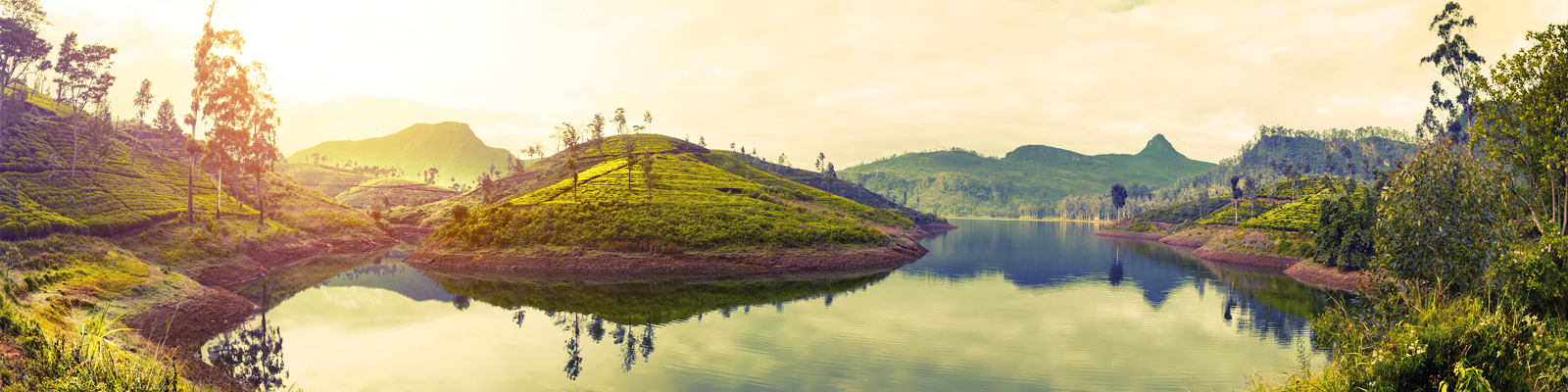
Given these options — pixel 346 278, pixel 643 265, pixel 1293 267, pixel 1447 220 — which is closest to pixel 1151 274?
pixel 1293 267

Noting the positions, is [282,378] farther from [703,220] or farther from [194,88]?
[194,88]

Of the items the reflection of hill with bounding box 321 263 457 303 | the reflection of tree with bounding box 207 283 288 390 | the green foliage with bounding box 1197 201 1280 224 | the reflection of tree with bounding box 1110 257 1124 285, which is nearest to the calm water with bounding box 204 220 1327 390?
the reflection of tree with bounding box 207 283 288 390

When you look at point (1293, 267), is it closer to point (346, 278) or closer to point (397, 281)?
point (397, 281)

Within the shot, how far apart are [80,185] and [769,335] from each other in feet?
325

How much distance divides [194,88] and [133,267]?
5364 cm

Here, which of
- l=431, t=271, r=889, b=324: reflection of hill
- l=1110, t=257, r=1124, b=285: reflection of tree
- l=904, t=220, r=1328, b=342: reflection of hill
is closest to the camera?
l=431, t=271, r=889, b=324: reflection of hill

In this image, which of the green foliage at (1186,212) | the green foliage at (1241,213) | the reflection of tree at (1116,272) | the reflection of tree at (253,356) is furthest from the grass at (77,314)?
the green foliage at (1186,212)

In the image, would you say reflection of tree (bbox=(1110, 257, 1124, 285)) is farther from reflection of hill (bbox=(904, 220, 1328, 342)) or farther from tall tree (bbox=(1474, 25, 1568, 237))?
tall tree (bbox=(1474, 25, 1568, 237))

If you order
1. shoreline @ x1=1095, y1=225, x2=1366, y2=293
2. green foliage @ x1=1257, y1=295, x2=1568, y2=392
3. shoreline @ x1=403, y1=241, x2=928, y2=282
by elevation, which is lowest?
shoreline @ x1=403, y1=241, x2=928, y2=282

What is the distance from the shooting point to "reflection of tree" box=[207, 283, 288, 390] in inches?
1172

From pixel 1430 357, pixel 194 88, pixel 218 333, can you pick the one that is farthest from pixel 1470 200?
pixel 194 88

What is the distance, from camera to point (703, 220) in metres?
88.0

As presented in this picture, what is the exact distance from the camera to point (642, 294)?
57312 millimetres

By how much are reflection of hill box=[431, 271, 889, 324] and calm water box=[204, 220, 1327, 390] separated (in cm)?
27
